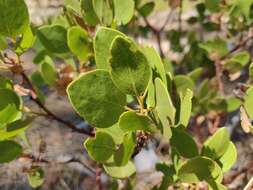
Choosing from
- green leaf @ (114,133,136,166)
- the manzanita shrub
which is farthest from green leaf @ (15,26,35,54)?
green leaf @ (114,133,136,166)

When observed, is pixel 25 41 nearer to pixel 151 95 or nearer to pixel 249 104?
pixel 151 95

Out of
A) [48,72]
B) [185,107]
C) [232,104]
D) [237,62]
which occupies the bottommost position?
[232,104]

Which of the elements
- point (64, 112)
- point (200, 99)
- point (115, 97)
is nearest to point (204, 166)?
point (115, 97)

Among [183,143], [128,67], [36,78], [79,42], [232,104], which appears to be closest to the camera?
[128,67]

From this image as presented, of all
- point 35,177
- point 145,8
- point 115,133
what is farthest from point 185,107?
point 145,8

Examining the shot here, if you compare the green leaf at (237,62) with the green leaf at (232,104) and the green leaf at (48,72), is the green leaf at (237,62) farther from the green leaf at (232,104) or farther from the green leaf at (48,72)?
the green leaf at (48,72)

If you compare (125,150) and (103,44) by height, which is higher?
(103,44)

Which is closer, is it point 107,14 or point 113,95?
point 113,95
